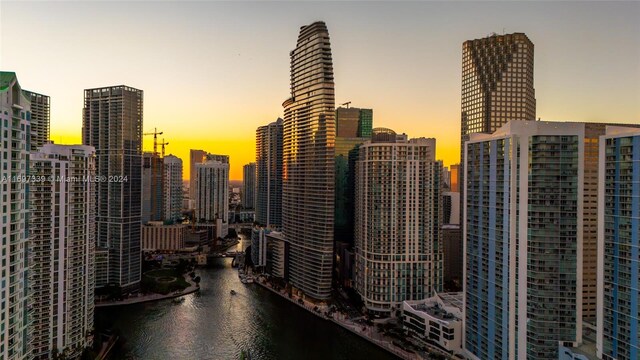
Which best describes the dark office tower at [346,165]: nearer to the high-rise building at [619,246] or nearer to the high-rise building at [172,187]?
the high-rise building at [619,246]

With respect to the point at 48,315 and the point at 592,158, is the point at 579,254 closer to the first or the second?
the point at 592,158

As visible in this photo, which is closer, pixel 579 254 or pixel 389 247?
pixel 579 254

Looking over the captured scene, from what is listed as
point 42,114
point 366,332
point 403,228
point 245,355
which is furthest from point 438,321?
point 42,114

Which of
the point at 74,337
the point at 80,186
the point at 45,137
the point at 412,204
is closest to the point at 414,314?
the point at 412,204

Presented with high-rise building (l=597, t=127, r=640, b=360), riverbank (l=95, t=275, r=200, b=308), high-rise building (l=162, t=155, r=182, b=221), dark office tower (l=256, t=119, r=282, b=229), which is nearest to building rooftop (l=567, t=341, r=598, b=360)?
high-rise building (l=597, t=127, r=640, b=360)

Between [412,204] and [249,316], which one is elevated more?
[412,204]

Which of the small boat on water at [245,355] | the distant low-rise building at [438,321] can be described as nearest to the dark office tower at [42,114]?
the small boat on water at [245,355]
